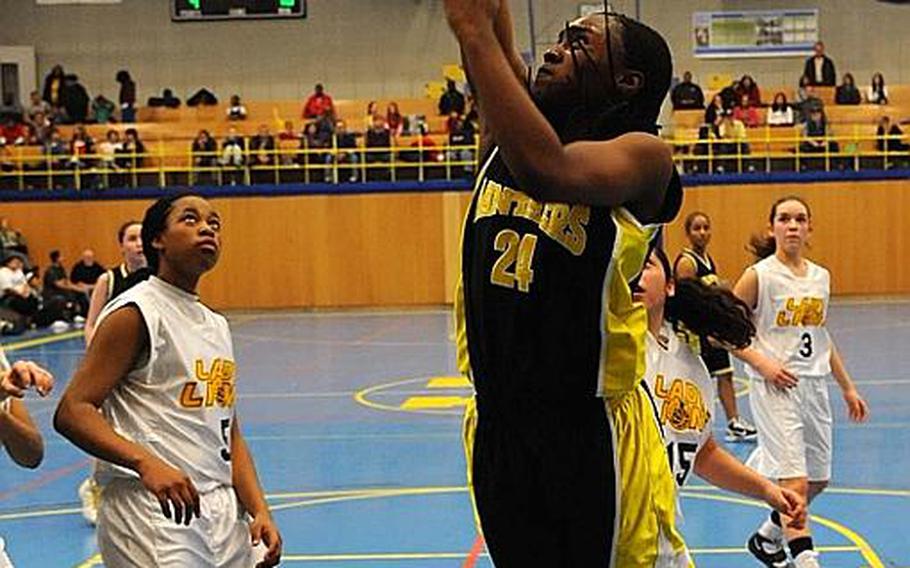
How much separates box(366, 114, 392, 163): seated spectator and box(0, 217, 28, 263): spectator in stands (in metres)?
6.05

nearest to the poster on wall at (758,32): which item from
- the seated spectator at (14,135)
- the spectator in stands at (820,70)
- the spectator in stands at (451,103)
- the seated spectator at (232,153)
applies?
the spectator in stands at (820,70)

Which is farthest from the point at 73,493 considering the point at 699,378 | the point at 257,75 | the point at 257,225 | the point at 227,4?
the point at 257,75

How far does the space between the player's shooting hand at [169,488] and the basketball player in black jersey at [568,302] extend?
1269mm

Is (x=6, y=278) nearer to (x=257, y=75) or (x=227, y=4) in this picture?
(x=227, y=4)

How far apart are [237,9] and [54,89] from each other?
10.3m

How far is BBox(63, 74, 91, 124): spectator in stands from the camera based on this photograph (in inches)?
1169

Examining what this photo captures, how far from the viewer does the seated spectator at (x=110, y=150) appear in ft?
89.6

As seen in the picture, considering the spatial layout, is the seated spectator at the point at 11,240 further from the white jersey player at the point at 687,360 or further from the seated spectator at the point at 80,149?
the white jersey player at the point at 687,360

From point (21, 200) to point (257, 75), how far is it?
6.11 metres

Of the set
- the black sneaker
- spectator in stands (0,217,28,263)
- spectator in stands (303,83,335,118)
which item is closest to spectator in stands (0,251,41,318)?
spectator in stands (0,217,28,263)

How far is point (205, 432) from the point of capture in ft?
15.8

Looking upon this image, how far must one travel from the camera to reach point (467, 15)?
2811 millimetres

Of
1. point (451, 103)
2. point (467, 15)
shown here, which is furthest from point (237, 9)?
point (467, 15)

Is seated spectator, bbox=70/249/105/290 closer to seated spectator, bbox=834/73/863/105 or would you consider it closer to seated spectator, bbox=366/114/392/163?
seated spectator, bbox=366/114/392/163
